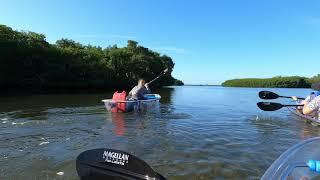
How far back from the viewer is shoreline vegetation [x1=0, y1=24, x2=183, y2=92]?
41031mm

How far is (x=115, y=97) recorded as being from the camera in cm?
1591

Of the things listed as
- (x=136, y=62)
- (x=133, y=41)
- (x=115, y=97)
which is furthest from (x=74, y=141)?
(x=133, y=41)

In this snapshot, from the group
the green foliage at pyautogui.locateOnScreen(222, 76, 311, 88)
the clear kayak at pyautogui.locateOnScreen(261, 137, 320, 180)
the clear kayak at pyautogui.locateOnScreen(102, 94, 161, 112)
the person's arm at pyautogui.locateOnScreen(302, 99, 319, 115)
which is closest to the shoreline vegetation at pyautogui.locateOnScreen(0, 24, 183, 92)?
the clear kayak at pyautogui.locateOnScreen(102, 94, 161, 112)

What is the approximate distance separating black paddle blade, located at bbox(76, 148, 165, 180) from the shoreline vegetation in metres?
37.4

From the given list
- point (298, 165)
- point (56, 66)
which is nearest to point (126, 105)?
point (298, 165)

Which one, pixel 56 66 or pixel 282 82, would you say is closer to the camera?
pixel 56 66

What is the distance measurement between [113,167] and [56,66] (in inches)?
1733

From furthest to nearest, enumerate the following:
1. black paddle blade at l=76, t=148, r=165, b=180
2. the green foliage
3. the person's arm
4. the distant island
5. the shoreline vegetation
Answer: the green foliage
the distant island
the shoreline vegetation
the person's arm
black paddle blade at l=76, t=148, r=165, b=180

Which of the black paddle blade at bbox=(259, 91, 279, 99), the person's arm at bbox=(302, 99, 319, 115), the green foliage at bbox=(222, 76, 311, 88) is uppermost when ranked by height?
the green foliage at bbox=(222, 76, 311, 88)

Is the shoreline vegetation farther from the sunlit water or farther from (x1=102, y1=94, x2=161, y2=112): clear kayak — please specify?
the sunlit water

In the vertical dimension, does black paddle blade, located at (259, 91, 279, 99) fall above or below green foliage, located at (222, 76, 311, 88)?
below

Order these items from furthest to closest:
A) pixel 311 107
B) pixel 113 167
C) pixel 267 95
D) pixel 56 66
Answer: pixel 56 66 → pixel 267 95 → pixel 311 107 → pixel 113 167

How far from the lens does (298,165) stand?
A: 12.6ft

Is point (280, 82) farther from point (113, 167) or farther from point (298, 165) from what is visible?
point (113, 167)
